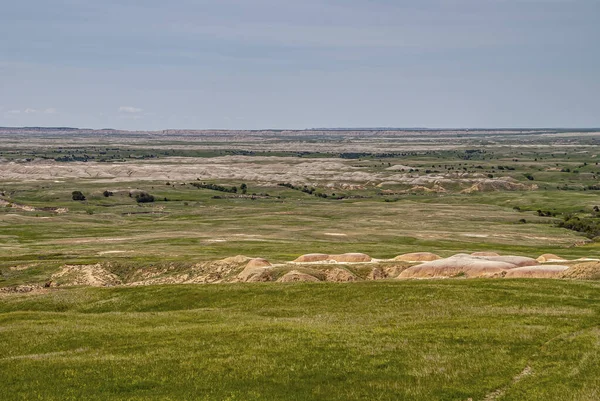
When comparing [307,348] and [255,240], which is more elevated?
[307,348]

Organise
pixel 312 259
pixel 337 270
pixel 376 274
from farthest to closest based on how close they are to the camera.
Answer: pixel 312 259, pixel 376 274, pixel 337 270

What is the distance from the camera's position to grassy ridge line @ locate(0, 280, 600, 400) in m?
25.3

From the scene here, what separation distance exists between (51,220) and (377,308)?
448 feet

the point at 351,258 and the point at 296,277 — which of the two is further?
the point at 351,258

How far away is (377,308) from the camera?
4278cm

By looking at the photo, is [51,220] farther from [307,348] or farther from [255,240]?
[307,348]

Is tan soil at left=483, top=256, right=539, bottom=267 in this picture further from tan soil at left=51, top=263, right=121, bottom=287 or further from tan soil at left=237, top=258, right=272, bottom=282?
tan soil at left=51, top=263, right=121, bottom=287

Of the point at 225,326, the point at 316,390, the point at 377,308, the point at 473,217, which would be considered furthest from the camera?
the point at 473,217

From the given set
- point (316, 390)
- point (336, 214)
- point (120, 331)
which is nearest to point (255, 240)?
point (336, 214)

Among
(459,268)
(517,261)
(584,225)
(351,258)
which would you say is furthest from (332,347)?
(584,225)

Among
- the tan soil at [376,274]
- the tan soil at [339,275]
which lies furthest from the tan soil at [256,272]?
the tan soil at [376,274]

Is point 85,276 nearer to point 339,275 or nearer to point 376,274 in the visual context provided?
point 339,275

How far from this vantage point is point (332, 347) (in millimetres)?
30688

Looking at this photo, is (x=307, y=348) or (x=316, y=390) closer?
(x=316, y=390)
